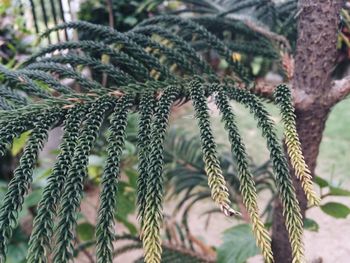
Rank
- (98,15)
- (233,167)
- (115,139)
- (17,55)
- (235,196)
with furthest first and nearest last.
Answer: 1. (98,15)
2. (17,55)
3. (233,167)
4. (235,196)
5. (115,139)

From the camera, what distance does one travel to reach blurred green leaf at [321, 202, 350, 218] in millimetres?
1095

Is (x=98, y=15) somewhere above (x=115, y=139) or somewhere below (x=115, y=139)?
below

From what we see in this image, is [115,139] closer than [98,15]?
Yes

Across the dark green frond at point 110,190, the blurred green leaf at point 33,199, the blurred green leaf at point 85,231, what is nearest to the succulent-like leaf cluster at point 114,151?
the dark green frond at point 110,190

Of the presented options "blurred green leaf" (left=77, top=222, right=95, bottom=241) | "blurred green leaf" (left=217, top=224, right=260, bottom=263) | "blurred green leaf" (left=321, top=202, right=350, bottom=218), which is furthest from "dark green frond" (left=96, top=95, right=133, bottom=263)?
"blurred green leaf" (left=77, top=222, right=95, bottom=241)

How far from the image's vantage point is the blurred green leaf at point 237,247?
1.06m

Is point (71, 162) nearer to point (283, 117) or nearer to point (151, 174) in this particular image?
point (151, 174)

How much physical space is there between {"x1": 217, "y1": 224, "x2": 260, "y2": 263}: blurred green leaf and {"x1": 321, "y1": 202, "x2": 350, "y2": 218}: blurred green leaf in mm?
214

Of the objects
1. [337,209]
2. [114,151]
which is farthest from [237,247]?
[114,151]

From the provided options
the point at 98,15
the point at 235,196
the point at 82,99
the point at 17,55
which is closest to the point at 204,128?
the point at 82,99

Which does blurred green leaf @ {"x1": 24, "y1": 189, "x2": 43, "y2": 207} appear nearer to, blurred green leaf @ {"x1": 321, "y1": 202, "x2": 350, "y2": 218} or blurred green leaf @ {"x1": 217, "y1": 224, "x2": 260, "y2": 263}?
blurred green leaf @ {"x1": 217, "y1": 224, "x2": 260, "y2": 263}

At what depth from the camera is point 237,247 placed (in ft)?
3.59

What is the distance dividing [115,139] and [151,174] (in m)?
0.08

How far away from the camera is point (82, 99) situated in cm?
67
